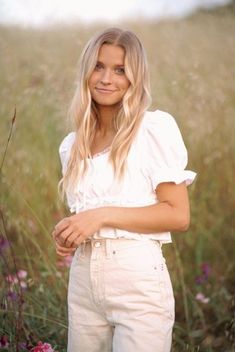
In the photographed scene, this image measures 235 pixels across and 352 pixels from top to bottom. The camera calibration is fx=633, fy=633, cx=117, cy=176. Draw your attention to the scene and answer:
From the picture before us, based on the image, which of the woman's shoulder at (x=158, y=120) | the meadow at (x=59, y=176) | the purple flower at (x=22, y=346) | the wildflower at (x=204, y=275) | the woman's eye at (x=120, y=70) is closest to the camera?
the woman's shoulder at (x=158, y=120)

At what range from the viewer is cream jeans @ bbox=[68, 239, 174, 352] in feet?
5.91

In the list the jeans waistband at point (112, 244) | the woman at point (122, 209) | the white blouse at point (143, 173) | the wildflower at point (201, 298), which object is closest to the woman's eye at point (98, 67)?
the woman at point (122, 209)

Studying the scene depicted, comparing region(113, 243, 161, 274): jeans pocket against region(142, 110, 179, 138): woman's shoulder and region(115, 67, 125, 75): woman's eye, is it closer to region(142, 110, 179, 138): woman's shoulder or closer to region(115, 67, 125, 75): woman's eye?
region(142, 110, 179, 138): woman's shoulder

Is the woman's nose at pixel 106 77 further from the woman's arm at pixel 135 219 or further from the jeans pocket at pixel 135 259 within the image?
the jeans pocket at pixel 135 259

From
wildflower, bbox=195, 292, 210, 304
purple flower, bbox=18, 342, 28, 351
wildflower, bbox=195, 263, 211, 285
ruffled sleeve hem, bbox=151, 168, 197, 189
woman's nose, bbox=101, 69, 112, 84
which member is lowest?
wildflower, bbox=195, 292, 210, 304

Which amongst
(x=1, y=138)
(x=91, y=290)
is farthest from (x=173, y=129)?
(x=1, y=138)

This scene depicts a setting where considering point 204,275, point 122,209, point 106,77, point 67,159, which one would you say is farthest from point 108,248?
point 204,275

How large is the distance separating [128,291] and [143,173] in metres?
0.35

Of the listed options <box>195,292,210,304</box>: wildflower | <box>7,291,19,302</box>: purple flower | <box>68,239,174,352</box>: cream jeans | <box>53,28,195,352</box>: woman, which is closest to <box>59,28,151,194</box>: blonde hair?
<box>53,28,195,352</box>: woman

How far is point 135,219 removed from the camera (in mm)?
1812

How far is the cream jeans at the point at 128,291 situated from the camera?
180 centimetres

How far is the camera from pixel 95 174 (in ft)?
6.33

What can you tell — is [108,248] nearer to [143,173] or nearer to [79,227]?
[79,227]

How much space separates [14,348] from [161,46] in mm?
2983
